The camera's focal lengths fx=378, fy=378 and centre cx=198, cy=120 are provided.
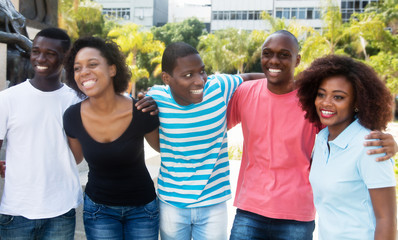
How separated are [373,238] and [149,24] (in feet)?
157

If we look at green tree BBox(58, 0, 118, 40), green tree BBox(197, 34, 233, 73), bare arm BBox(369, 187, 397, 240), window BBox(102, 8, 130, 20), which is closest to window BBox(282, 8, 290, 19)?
green tree BBox(197, 34, 233, 73)

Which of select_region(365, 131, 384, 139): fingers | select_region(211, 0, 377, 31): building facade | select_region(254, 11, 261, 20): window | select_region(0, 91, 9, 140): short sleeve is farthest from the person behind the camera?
select_region(254, 11, 261, 20): window

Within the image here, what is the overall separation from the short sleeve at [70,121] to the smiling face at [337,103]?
4.88ft

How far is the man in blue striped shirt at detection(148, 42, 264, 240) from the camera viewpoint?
7.85 feet

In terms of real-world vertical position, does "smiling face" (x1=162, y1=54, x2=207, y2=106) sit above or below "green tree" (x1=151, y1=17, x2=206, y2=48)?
below

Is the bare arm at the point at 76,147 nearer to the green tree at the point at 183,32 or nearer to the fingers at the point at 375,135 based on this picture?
the fingers at the point at 375,135

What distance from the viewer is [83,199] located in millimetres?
2543

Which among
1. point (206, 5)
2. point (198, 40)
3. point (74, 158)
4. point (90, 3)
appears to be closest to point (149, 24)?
point (206, 5)

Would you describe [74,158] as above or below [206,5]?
below

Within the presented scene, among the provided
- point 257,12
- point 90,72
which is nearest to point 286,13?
point 257,12

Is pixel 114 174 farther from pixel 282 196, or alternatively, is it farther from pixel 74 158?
pixel 282 196

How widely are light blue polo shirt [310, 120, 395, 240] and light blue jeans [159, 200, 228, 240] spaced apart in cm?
65

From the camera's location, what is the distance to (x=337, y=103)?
6.69ft

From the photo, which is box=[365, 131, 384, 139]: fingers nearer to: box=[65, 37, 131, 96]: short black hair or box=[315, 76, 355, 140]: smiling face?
box=[315, 76, 355, 140]: smiling face
